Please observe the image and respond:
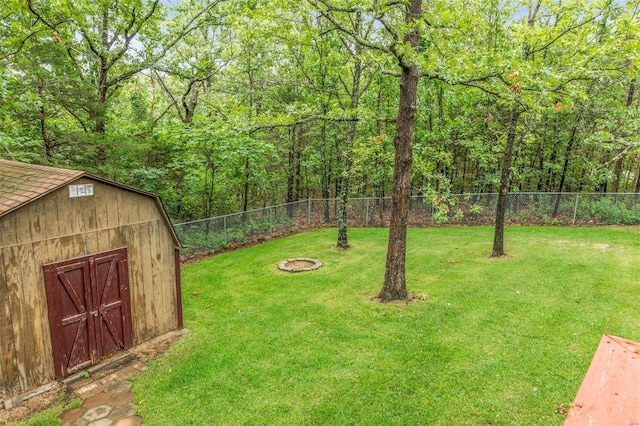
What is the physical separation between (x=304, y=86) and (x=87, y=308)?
35.5ft

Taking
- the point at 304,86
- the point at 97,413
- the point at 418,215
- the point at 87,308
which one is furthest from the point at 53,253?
the point at 418,215

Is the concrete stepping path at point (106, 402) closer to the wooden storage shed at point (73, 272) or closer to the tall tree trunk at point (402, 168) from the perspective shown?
the wooden storage shed at point (73, 272)

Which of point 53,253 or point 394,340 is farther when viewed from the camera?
point 394,340

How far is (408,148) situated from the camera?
7.60 meters

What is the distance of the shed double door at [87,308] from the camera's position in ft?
18.3

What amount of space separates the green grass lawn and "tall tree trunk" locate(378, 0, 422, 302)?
730 millimetres

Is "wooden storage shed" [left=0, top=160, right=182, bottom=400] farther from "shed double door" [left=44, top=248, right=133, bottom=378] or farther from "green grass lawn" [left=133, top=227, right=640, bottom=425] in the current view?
"green grass lawn" [left=133, top=227, right=640, bottom=425]

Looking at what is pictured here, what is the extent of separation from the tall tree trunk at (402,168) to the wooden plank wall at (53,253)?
4.55 m

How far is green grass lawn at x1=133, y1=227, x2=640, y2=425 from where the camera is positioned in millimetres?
4906

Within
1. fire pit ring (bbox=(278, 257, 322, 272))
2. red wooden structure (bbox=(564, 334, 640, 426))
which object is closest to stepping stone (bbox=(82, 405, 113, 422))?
red wooden structure (bbox=(564, 334, 640, 426))

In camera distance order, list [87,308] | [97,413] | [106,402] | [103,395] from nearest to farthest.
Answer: [97,413]
[106,402]
[103,395]
[87,308]

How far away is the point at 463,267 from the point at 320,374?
20.0 ft

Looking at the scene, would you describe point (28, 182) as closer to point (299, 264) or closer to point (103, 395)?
point (103, 395)

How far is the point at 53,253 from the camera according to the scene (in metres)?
5.54
